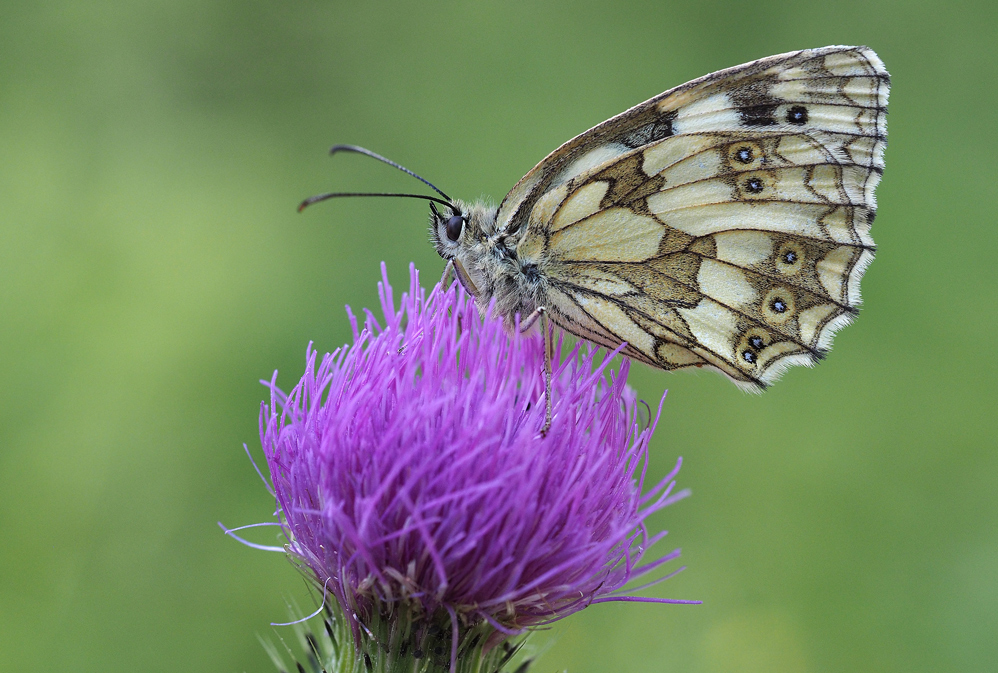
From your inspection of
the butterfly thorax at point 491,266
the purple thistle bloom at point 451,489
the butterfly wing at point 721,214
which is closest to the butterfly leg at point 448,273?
the butterfly thorax at point 491,266

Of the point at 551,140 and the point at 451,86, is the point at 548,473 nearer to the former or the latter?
the point at 551,140

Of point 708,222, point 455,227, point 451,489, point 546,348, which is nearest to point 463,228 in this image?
point 455,227

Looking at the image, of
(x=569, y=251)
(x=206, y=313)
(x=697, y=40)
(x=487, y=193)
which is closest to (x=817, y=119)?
(x=569, y=251)

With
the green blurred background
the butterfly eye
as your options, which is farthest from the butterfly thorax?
the green blurred background

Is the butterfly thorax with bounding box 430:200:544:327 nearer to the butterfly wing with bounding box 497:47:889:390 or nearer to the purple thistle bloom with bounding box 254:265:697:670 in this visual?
the butterfly wing with bounding box 497:47:889:390

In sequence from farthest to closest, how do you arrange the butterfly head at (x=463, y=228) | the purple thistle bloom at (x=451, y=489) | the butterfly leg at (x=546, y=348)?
the butterfly head at (x=463, y=228)
the butterfly leg at (x=546, y=348)
the purple thistle bloom at (x=451, y=489)

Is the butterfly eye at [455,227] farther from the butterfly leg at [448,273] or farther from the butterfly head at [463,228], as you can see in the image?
→ the butterfly leg at [448,273]
